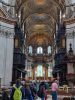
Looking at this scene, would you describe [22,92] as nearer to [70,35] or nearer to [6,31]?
[6,31]

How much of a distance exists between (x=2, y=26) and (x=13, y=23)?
6.16 feet

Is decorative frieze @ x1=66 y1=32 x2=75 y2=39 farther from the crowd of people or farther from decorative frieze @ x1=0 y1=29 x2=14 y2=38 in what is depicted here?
the crowd of people

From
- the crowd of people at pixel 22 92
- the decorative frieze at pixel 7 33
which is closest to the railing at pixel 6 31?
the decorative frieze at pixel 7 33

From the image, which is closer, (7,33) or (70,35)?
(7,33)

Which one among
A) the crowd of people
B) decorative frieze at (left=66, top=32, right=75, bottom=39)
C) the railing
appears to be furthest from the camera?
decorative frieze at (left=66, top=32, right=75, bottom=39)

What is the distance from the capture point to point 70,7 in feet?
107

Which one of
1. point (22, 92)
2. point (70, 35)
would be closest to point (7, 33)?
point (70, 35)

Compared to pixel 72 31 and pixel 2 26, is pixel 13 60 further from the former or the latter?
pixel 72 31

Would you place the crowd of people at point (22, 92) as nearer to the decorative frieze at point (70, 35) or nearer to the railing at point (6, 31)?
the railing at point (6, 31)

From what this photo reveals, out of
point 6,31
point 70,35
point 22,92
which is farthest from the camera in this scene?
point 70,35

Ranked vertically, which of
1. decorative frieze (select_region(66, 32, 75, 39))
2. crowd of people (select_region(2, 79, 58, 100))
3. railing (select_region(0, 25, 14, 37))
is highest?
railing (select_region(0, 25, 14, 37))

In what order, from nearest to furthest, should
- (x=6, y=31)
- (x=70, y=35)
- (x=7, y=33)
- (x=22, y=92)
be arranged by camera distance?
(x=22, y=92) → (x=6, y=31) → (x=7, y=33) → (x=70, y=35)

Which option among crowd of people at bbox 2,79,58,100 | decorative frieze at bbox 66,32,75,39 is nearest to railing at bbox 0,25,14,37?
decorative frieze at bbox 66,32,75,39

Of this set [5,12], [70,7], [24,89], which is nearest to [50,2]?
[70,7]
